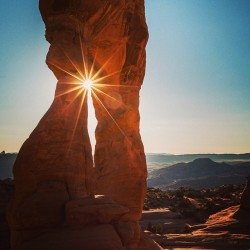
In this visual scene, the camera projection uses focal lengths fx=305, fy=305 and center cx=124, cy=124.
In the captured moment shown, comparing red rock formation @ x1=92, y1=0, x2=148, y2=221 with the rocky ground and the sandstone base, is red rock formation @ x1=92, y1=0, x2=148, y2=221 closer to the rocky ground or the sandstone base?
the sandstone base

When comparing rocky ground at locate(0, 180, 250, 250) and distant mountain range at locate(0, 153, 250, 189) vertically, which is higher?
rocky ground at locate(0, 180, 250, 250)

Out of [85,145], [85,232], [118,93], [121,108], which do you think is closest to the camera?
[85,232]

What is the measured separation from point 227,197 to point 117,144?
2344 cm

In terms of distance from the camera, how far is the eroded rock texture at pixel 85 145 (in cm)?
710

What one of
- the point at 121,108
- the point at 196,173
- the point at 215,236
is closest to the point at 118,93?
the point at 121,108

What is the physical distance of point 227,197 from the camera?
3128 cm

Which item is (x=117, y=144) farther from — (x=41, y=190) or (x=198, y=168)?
(x=198, y=168)

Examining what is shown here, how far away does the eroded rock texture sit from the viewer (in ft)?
23.3

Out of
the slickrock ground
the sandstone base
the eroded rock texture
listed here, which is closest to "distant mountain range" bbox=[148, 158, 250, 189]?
the slickrock ground

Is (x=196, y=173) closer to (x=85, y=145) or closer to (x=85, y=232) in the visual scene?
(x=85, y=145)

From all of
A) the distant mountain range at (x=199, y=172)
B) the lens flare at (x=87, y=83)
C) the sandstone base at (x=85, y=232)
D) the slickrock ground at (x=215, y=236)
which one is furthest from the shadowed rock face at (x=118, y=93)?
the distant mountain range at (x=199, y=172)

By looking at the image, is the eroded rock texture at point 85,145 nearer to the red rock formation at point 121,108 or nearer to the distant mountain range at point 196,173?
the red rock formation at point 121,108

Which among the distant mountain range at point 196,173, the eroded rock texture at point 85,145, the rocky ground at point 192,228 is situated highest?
the eroded rock texture at point 85,145

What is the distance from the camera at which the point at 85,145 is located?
8.89 meters
